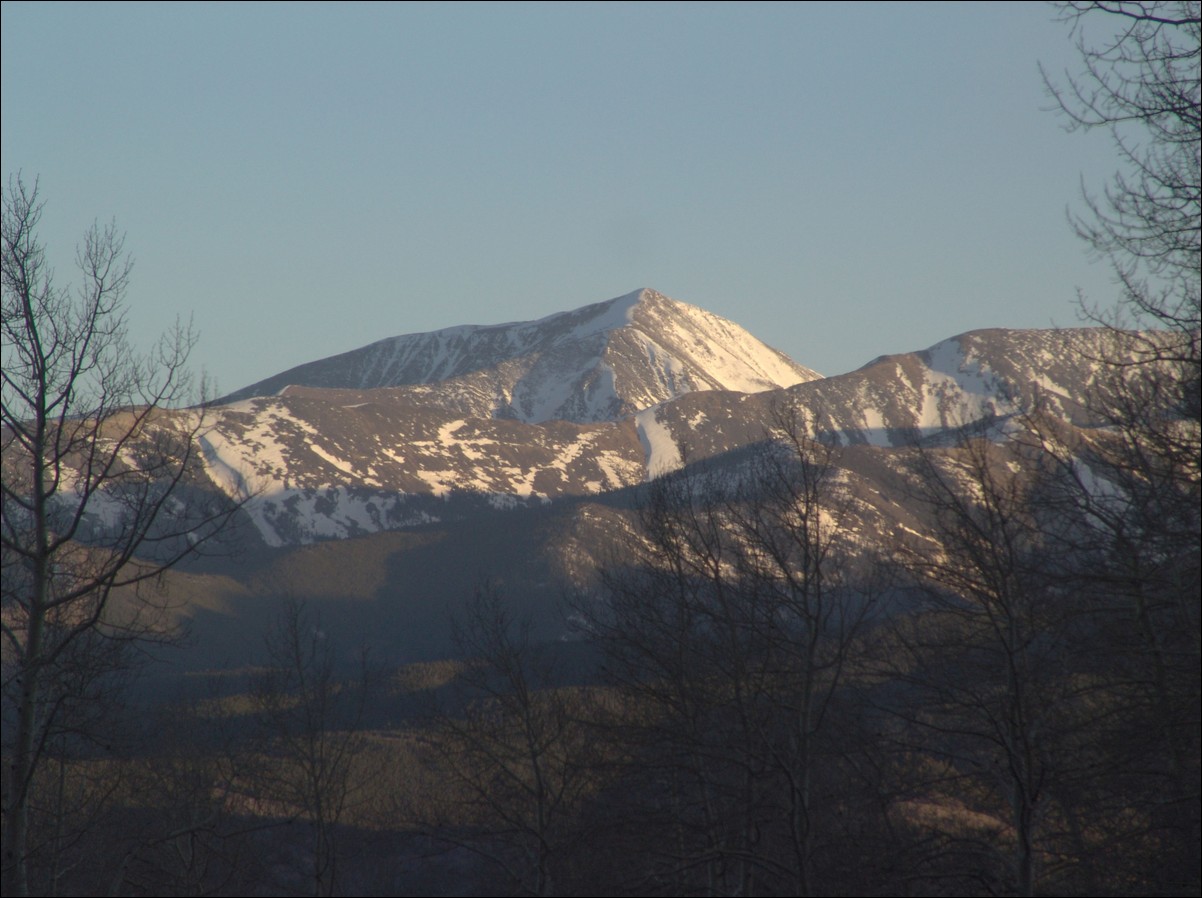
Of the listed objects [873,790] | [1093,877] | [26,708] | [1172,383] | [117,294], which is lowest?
[1093,877]

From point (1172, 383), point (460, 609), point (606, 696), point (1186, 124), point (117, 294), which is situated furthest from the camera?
point (460, 609)

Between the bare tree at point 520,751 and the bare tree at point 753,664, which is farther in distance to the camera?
the bare tree at point 520,751

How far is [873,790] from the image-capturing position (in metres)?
15.0

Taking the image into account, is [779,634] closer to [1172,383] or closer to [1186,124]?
[1172,383]

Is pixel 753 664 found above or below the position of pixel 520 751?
above

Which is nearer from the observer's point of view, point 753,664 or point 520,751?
point 753,664

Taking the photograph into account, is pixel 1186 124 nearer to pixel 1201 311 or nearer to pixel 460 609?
pixel 1201 311

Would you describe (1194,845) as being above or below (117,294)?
below

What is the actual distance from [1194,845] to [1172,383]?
5705mm

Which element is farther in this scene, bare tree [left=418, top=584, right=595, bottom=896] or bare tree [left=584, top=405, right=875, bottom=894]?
bare tree [left=418, top=584, right=595, bottom=896]

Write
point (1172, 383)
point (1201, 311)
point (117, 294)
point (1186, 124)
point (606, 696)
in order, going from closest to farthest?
1. point (1186, 124)
2. point (1201, 311)
3. point (117, 294)
4. point (1172, 383)
5. point (606, 696)

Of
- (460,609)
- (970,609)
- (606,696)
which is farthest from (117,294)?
(460,609)

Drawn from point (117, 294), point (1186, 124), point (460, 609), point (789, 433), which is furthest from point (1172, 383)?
point (460, 609)

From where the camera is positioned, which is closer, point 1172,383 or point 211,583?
point 1172,383
